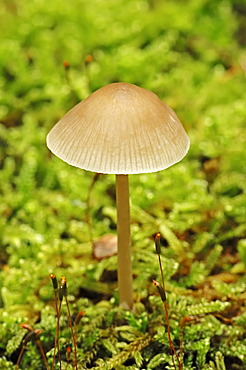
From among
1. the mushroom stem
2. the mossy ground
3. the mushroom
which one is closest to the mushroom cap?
the mushroom

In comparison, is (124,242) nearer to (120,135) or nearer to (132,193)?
(120,135)

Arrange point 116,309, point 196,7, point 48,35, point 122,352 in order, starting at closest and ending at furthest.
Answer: point 122,352, point 116,309, point 48,35, point 196,7

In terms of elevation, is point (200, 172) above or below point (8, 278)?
above

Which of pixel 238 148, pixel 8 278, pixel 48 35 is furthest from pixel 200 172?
pixel 48 35

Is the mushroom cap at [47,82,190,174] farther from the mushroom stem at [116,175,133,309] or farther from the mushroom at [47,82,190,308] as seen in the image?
the mushroom stem at [116,175,133,309]

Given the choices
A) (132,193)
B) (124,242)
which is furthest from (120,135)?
(132,193)

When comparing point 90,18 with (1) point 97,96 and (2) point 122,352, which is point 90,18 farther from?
(2) point 122,352

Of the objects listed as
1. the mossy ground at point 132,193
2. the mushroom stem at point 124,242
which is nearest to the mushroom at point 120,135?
the mushroom stem at point 124,242
